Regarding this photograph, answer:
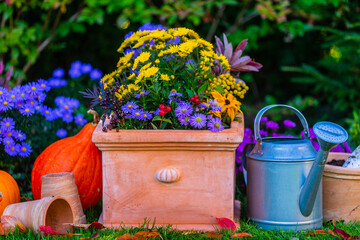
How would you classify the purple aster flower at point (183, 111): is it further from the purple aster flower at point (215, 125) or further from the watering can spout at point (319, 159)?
the watering can spout at point (319, 159)

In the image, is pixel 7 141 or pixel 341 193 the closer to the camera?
pixel 341 193

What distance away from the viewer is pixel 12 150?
246 centimetres

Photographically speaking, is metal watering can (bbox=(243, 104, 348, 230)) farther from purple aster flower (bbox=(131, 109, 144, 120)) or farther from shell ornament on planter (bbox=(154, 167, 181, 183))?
purple aster flower (bbox=(131, 109, 144, 120))

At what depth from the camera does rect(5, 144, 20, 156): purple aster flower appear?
8.01ft

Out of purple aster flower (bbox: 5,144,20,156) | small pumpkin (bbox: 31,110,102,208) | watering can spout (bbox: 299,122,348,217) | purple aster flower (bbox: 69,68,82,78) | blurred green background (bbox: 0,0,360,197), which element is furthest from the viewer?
blurred green background (bbox: 0,0,360,197)

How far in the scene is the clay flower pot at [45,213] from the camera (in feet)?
6.54

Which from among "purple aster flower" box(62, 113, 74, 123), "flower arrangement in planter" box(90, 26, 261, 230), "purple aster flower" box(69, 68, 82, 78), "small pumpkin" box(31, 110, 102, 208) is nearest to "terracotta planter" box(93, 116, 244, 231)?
"flower arrangement in planter" box(90, 26, 261, 230)

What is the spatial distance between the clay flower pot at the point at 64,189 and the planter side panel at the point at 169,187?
5.9 inches

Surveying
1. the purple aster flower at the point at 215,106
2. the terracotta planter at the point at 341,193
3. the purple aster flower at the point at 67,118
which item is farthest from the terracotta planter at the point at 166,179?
the purple aster flower at the point at 67,118

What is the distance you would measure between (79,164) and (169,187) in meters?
0.53

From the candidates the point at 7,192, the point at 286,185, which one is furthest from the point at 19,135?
the point at 286,185

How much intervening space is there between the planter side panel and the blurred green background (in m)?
1.52

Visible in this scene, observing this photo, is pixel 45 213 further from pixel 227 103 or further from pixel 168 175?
pixel 227 103

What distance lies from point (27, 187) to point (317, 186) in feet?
5.72
